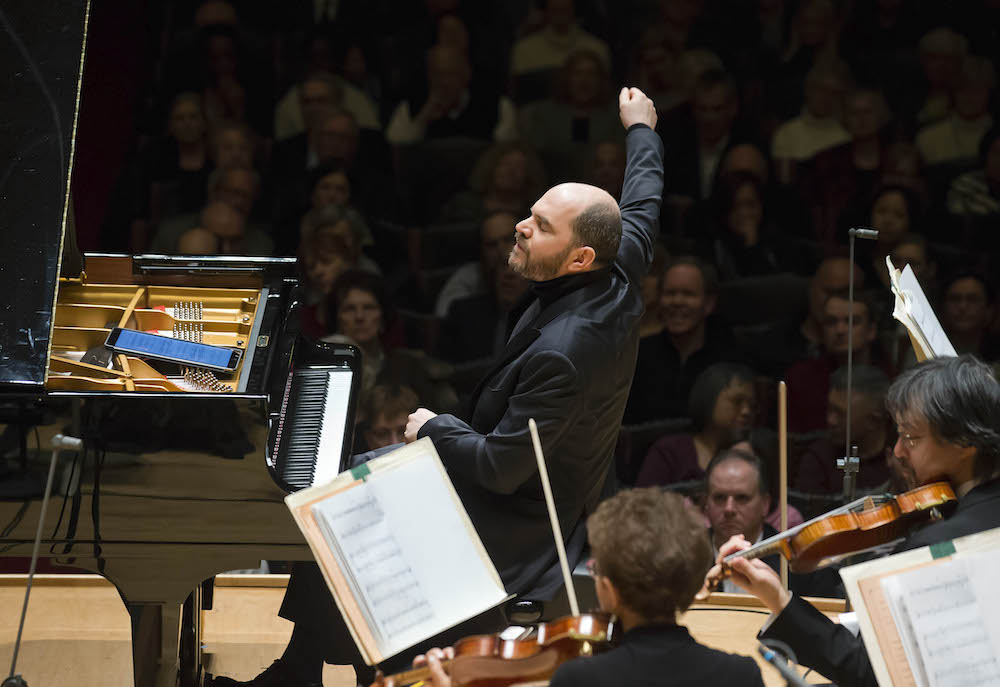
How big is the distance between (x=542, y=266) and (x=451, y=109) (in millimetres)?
3010

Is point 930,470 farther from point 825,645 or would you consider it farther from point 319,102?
point 319,102

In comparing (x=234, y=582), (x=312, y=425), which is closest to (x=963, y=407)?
(x=312, y=425)

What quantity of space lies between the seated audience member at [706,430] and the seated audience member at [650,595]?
241 cm

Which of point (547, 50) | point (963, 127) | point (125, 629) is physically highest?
point (547, 50)

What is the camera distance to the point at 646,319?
201 inches

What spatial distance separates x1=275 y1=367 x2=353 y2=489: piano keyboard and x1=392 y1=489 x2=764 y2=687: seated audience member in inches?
40.9

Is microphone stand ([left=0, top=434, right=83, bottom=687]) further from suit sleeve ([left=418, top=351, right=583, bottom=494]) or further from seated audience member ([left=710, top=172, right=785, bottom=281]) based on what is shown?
seated audience member ([left=710, top=172, right=785, bottom=281])

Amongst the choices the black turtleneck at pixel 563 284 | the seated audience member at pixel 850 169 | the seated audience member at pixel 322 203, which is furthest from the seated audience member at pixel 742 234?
the black turtleneck at pixel 563 284

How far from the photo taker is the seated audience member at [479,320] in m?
5.13

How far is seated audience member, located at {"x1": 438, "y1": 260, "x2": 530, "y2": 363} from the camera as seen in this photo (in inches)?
Answer: 202

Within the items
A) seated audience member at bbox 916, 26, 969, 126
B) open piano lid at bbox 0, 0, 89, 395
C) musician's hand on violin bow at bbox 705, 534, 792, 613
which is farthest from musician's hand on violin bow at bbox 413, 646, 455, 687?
seated audience member at bbox 916, 26, 969, 126

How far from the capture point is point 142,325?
3.50 m

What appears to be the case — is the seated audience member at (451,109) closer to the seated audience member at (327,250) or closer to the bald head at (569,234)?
the seated audience member at (327,250)

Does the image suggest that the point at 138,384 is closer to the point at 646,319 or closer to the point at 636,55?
the point at 646,319
